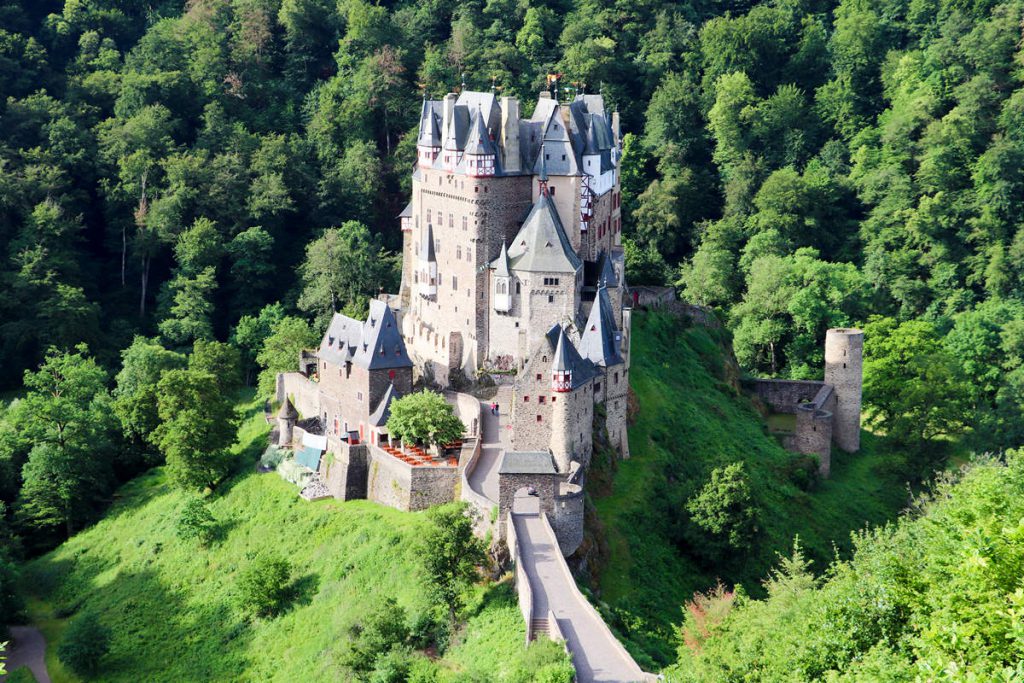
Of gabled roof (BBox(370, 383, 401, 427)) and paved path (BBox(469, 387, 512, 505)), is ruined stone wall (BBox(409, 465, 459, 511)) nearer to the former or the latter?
paved path (BBox(469, 387, 512, 505))

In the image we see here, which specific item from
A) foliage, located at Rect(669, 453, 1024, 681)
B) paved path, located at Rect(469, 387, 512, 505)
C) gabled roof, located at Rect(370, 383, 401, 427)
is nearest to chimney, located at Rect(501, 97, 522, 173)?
paved path, located at Rect(469, 387, 512, 505)

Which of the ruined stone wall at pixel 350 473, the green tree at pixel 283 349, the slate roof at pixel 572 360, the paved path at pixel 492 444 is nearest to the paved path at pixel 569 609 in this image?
the paved path at pixel 492 444

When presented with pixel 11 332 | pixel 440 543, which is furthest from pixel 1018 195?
pixel 11 332

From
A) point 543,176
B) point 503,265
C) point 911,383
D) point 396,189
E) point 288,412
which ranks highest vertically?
point 396,189

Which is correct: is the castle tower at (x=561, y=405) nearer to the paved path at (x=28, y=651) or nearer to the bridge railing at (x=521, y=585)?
the bridge railing at (x=521, y=585)

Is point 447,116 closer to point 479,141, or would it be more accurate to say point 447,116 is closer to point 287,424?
point 479,141

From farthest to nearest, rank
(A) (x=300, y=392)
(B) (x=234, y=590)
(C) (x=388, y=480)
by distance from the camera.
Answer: (A) (x=300, y=392)
(B) (x=234, y=590)
(C) (x=388, y=480)

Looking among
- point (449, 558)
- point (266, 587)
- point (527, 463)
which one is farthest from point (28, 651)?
point (527, 463)
